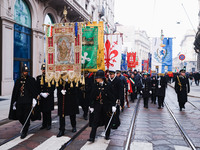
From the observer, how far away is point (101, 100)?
15.6ft

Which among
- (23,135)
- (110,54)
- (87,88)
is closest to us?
(23,135)

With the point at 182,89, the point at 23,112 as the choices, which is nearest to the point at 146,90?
the point at 182,89

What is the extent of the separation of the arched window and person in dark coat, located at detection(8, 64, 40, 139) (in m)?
8.31

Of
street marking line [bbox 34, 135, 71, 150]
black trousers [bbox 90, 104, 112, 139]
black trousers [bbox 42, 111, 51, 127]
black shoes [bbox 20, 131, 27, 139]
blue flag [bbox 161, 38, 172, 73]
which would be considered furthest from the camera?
blue flag [bbox 161, 38, 172, 73]

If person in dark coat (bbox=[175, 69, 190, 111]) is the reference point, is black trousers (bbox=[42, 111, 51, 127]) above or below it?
below

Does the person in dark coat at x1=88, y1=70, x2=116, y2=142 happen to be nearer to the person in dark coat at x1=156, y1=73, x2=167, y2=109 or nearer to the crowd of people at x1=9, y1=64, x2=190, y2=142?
the crowd of people at x1=9, y1=64, x2=190, y2=142

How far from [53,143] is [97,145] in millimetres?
957

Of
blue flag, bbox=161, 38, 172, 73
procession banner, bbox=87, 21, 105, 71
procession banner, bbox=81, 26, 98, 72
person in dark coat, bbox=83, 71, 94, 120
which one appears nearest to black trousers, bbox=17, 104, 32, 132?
person in dark coat, bbox=83, 71, 94, 120

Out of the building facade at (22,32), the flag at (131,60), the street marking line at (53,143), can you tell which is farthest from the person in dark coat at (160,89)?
the flag at (131,60)

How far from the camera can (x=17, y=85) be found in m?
5.16

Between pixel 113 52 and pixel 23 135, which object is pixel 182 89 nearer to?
pixel 113 52

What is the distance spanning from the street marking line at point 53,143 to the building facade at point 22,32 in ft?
20.8

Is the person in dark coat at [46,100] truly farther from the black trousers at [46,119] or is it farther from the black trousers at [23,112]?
the black trousers at [23,112]

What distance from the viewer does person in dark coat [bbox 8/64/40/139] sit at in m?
5.06
